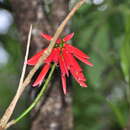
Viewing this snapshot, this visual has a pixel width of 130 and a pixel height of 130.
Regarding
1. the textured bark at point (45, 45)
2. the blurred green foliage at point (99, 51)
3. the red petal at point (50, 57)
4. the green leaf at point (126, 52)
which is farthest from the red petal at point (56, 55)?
the blurred green foliage at point (99, 51)

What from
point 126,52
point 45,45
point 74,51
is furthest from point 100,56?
point 74,51

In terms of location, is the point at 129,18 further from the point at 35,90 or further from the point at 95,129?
the point at 95,129

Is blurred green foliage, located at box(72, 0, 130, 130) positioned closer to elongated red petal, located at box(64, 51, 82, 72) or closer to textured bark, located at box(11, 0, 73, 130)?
textured bark, located at box(11, 0, 73, 130)

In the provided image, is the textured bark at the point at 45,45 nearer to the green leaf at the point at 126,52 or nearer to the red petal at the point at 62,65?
the green leaf at the point at 126,52

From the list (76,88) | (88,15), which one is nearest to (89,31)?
(88,15)

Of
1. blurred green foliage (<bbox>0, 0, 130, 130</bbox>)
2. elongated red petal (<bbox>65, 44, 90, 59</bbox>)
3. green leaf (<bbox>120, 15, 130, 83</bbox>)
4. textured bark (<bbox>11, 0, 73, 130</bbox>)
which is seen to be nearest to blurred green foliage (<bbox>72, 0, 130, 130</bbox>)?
blurred green foliage (<bbox>0, 0, 130, 130</bbox>)
